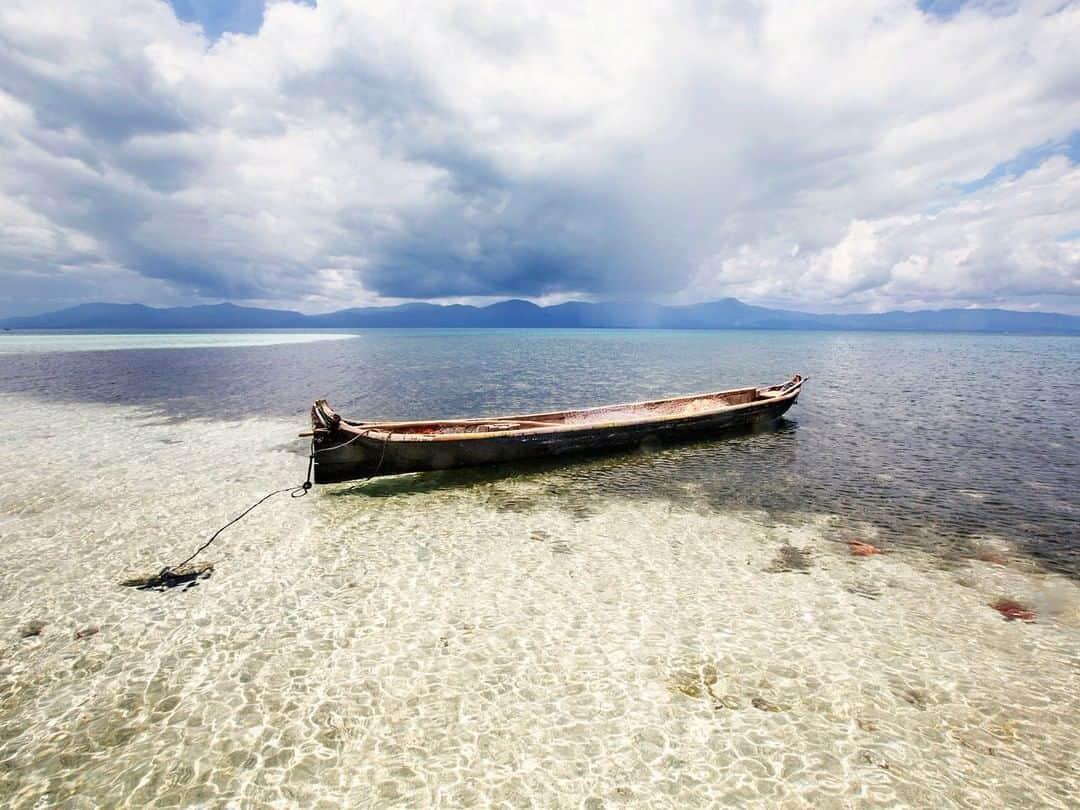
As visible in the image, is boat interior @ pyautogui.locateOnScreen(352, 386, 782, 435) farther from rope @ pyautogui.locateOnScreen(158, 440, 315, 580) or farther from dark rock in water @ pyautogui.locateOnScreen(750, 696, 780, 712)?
dark rock in water @ pyautogui.locateOnScreen(750, 696, 780, 712)

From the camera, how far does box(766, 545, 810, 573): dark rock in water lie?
33.2 feet

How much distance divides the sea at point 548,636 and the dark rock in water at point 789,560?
0.08m

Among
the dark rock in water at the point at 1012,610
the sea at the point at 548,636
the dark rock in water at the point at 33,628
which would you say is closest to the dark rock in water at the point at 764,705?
the sea at the point at 548,636

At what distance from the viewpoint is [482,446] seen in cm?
1569

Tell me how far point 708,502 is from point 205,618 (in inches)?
466

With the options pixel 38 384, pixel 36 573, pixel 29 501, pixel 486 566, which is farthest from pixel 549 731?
pixel 38 384

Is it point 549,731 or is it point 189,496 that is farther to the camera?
point 189,496

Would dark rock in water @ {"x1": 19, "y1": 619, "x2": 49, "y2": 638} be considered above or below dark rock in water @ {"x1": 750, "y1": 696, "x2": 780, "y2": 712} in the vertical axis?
above

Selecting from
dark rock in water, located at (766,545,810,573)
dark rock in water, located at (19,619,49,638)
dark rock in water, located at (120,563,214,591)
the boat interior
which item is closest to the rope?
dark rock in water, located at (120,563,214,591)

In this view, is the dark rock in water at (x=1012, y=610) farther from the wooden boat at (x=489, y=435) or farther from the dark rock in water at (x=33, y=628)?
the dark rock in water at (x=33, y=628)

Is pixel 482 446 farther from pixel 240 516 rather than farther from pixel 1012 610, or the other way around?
pixel 1012 610

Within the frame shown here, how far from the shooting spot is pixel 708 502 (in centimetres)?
1400

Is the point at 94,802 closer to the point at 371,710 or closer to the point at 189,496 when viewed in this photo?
the point at 371,710

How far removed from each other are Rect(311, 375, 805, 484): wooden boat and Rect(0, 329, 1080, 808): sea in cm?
77
